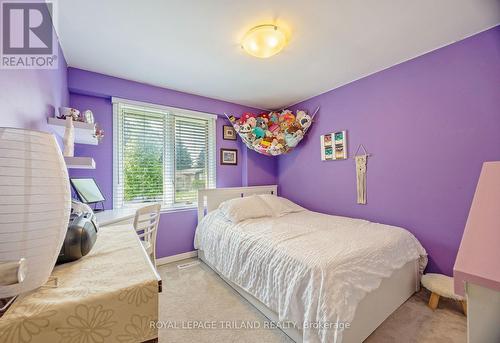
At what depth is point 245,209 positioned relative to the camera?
101 inches

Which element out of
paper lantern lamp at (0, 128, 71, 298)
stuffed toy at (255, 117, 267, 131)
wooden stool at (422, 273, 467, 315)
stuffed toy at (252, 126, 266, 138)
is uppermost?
stuffed toy at (255, 117, 267, 131)

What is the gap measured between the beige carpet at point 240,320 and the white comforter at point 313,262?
0.21 metres

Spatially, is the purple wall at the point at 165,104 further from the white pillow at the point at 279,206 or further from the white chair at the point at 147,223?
the white chair at the point at 147,223

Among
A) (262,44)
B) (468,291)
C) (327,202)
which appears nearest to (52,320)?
(468,291)

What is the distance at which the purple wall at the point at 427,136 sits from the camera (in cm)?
179

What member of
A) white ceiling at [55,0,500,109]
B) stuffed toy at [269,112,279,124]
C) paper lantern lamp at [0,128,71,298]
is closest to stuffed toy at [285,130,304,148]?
stuffed toy at [269,112,279,124]

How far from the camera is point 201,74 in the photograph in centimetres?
243

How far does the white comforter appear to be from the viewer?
49.6 inches

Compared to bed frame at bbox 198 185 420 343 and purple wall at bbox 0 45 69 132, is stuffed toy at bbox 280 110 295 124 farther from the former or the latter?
purple wall at bbox 0 45 69 132

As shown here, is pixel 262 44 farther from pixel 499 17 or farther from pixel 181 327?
pixel 181 327

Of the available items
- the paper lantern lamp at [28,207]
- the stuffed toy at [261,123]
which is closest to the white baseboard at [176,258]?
the stuffed toy at [261,123]

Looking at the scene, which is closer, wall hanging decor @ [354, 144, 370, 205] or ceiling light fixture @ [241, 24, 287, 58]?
ceiling light fixture @ [241, 24, 287, 58]

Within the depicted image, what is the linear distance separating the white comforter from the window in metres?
1.05

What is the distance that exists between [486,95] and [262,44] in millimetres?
1940
